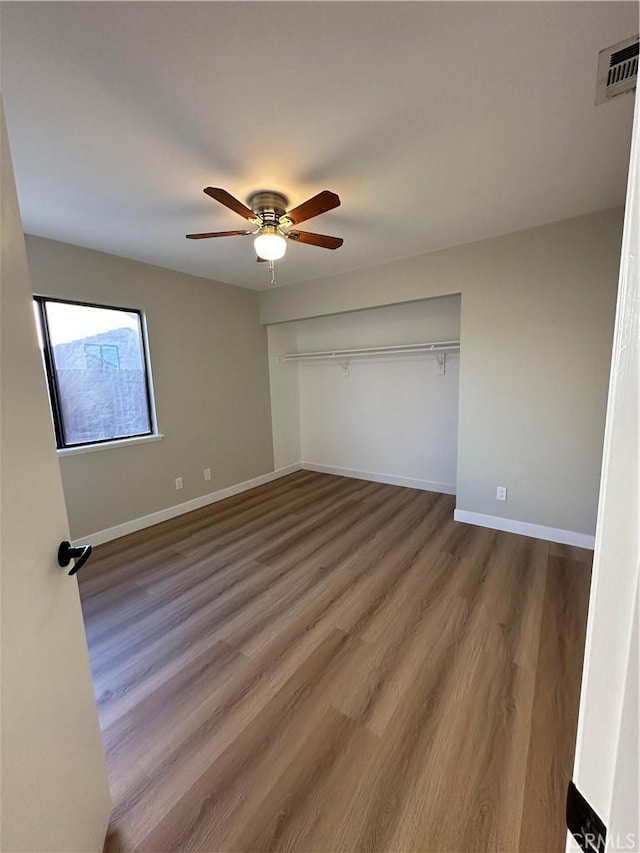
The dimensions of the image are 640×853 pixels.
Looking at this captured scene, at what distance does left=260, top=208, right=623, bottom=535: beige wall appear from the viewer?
8.09 ft

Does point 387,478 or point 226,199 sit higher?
point 226,199

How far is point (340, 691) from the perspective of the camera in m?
1.54

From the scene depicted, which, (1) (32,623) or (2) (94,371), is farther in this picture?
(2) (94,371)

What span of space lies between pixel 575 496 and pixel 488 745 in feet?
6.70

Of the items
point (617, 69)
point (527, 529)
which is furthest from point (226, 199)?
point (527, 529)

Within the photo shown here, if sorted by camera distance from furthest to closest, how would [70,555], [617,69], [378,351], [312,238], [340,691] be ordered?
[378,351]
[312,238]
[340,691]
[617,69]
[70,555]

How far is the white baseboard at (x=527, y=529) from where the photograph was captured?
270 cm

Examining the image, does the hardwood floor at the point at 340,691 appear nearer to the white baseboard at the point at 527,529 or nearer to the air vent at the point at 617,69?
the white baseboard at the point at 527,529

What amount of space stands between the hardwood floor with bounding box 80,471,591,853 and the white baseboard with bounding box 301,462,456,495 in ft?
3.56

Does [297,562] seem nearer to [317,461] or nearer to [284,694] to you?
[284,694]

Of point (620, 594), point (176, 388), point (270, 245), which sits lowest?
point (620, 594)

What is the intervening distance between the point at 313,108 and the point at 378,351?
2739 mm

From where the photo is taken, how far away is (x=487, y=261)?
9.22 ft

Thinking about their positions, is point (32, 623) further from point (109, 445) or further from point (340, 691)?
point (109, 445)
